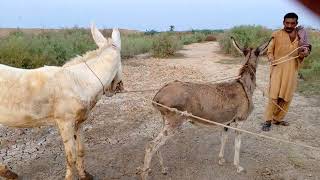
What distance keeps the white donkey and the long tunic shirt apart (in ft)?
10.2

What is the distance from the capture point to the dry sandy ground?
5449 millimetres

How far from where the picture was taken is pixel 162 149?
20.4 ft

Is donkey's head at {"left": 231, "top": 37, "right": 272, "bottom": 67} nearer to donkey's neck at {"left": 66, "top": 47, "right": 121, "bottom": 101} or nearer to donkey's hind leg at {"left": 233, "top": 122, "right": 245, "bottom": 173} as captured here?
donkey's hind leg at {"left": 233, "top": 122, "right": 245, "bottom": 173}

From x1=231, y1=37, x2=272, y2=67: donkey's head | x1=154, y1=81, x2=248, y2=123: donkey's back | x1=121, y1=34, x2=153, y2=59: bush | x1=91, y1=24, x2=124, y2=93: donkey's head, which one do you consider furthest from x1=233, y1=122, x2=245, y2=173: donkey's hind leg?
x1=121, y1=34, x2=153, y2=59: bush

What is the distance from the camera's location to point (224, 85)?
17.7ft

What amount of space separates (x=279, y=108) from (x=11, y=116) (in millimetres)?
4468

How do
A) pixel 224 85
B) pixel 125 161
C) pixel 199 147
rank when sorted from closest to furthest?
1. pixel 224 85
2. pixel 125 161
3. pixel 199 147

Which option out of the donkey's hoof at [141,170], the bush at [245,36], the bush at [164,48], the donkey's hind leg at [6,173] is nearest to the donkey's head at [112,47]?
the donkey's hoof at [141,170]

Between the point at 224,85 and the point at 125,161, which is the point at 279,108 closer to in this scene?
the point at 224,85

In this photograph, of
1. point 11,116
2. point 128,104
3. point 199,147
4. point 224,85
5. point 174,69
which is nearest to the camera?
point 11,116

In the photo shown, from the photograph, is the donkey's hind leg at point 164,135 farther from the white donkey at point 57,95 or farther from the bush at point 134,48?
the bush at point 134,48

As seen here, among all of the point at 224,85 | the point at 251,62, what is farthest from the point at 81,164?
the point at 251,62

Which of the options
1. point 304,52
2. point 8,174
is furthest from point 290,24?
Result: point 8,174

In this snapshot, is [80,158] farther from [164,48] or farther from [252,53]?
[164,48]
